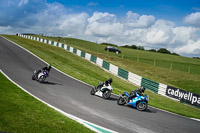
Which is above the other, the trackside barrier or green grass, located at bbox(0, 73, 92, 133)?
green grass, located at bbox(0, 73, 92, 133)

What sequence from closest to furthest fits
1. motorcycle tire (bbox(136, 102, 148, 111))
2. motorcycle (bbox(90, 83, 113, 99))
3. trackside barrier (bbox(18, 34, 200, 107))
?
motorcycle tire (bbox(136, 102, 148, 111)), motorcycle (bbox(90, 83, 113, 99)), trackside barrier (bbox(18, 34, 200, 107))

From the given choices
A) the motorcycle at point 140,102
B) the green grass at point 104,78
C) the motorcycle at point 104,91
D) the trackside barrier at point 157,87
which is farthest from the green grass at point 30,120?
the trackside barrier at point 157,87

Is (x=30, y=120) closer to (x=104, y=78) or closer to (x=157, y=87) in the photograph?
(x=157, y=87)

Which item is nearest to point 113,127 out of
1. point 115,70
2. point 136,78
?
point 136,78

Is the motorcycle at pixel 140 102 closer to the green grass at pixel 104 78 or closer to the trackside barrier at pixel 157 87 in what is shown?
the green grass at pixel 104 78

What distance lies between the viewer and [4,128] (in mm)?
5793

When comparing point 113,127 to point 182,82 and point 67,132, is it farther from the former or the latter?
point 182,82

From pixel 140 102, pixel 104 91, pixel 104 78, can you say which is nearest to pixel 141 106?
pixel 140 102

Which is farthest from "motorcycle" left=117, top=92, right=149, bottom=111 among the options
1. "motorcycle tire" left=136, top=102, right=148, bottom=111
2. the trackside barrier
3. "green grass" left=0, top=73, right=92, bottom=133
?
the trackside barrier

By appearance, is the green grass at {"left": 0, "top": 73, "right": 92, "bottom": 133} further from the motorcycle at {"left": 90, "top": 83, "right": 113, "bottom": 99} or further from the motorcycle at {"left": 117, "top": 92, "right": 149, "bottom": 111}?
the motorcycle at {"left": 90, "top": 83, "right": 113, "bottom": 99}

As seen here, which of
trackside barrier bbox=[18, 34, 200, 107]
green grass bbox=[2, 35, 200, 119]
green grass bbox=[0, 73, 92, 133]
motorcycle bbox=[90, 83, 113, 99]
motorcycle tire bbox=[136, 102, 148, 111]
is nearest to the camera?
green grass bbox=[0, 73, 92, 133]

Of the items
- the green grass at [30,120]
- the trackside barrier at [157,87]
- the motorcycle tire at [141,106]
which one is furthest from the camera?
the trackside barrier at [157,87]

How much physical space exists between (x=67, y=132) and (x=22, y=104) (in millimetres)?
3108

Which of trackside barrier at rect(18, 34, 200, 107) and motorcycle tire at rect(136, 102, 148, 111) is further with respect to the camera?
trackside barrier at rect(18, 34, 200, 107)
